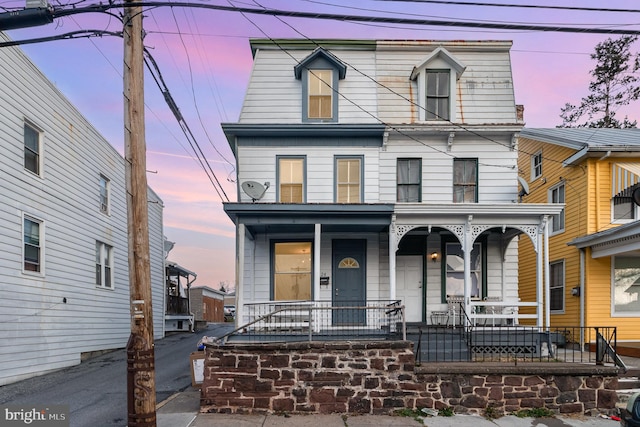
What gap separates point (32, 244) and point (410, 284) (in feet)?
34.9

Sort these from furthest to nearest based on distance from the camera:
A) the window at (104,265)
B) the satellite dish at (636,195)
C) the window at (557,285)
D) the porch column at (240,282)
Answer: the window at (557,285), the window at (104,265), the satellite dish at (636,195), the porch column at (240,282)

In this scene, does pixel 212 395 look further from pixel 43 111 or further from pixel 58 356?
pixel 43 111

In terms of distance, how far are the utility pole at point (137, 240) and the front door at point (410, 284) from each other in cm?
878

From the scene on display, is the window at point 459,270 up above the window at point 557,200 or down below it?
below

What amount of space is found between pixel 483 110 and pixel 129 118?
11.1 metres

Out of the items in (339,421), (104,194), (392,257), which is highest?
(104,194)

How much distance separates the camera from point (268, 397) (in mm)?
9016

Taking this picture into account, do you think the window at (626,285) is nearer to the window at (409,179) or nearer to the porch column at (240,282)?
the window at (409,179)

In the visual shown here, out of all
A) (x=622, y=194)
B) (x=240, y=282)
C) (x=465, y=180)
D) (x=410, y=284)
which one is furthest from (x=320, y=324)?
(x=622, y=194)

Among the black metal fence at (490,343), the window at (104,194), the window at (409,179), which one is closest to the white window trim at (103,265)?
the window at (104,194)

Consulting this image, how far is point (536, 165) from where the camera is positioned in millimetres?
19641

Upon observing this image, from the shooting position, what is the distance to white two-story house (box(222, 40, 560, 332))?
44.4ft

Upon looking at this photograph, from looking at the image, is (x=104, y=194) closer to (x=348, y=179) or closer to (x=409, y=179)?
(x=348, y=179)

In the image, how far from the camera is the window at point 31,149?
1248 cm
